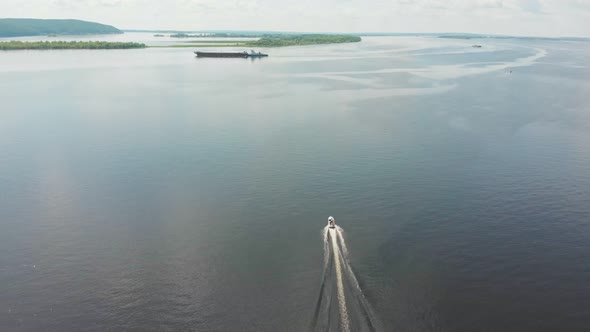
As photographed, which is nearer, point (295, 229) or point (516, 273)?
point (516, 273)

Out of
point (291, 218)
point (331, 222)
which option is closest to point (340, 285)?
point (331, 222)

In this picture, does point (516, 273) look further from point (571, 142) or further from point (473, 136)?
point (571, 142)

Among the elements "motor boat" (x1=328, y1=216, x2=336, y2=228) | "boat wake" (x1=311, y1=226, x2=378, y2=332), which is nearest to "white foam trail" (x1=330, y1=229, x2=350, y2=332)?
"boat wake" (x1=311, y1=226, x2=378, y2=332)

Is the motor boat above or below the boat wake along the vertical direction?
above

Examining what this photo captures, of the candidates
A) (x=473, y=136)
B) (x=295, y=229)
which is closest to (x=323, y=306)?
(x=295, y=229)

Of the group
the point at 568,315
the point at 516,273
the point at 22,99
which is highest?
the point at 22,99

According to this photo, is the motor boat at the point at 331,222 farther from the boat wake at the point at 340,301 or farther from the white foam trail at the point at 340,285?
the boat wake at the point at 340,301

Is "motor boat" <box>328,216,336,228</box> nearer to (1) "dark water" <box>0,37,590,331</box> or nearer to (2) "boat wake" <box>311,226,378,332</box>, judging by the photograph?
(1) "dark water" <box>0,37,590,331</box>
